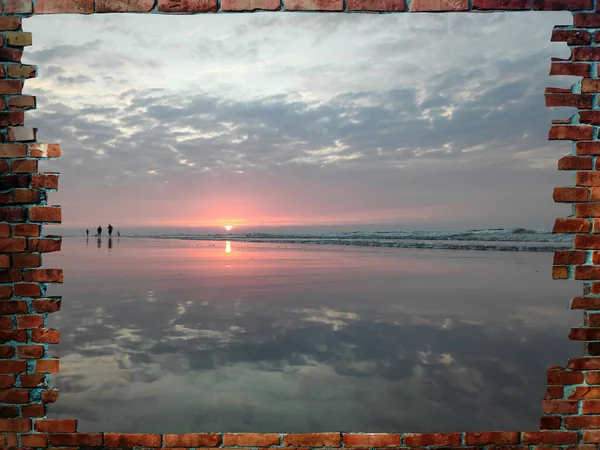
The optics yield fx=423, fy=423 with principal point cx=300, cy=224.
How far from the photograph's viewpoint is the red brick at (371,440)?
240cm

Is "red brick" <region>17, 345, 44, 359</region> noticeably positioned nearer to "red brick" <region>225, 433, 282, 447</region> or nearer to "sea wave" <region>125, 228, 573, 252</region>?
"red brick" <region>225, 433, 282, 447</region>

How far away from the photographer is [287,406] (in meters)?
2.62

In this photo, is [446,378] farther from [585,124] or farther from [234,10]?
[234,10]

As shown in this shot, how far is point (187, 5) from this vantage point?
2.54m

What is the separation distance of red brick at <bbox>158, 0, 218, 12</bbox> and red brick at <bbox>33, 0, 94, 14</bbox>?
1.43 feet

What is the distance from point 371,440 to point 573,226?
5.65ft

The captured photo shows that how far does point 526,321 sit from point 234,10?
4124 millimetres

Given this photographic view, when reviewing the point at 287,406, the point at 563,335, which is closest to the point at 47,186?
the point at 287,406

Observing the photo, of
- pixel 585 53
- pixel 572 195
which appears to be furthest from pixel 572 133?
pixel 585 53

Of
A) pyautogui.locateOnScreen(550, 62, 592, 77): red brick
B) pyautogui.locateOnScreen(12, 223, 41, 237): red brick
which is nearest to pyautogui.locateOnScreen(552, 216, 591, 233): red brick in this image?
pyautogui.locateOnScreen(550, 62, 592, 77): red brick

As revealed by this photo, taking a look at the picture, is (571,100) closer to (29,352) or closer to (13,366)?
(29,352)

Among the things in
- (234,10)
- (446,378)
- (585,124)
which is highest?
(234,10)

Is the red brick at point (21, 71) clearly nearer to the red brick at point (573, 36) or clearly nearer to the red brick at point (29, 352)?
the red brick at point (29, 352)

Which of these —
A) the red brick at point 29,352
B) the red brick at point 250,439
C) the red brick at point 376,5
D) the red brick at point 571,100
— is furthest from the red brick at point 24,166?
the red brick at point 571,100
